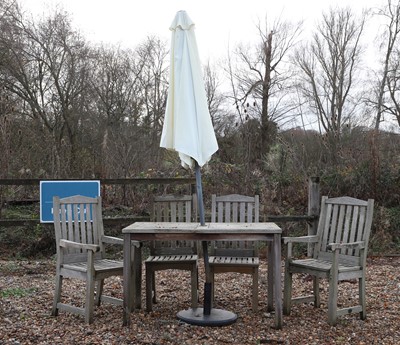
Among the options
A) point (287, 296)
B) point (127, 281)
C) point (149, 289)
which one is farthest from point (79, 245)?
point (287, 296)

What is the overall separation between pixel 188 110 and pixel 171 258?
1.50 m

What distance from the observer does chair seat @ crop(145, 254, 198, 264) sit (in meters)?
4.86

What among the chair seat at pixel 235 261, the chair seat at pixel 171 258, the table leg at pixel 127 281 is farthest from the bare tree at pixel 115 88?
the table leg at pixel 127 281

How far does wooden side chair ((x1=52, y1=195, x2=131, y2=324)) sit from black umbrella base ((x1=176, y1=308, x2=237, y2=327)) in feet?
2.10

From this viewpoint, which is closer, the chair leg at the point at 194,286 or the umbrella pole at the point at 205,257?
the umbrella pole at the point at 205,257

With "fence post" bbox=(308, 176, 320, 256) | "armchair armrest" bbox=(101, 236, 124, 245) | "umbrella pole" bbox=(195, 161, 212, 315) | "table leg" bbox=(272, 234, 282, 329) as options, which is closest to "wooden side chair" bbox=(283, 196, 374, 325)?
"table leg" bbox=(272, 234, 282, 329)

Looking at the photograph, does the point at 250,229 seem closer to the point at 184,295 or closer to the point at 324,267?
the point at 324,267

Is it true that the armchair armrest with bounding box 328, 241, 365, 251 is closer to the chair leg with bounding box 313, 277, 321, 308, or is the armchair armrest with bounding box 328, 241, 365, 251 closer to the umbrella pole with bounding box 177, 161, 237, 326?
the chair leg with bounding box 313, 277, 321, 308

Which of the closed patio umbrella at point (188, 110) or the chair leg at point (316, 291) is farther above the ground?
the closed patio umbrella at point (188, 110)

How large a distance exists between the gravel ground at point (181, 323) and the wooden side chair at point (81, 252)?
0.53 ft

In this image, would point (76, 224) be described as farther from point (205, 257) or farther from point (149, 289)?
point (205, 257)

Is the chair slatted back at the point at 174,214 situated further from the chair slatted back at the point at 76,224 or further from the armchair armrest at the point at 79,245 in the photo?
the armchair armrest at the point at 79,245

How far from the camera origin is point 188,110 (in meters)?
4.44

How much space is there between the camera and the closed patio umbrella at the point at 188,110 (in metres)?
4.43
